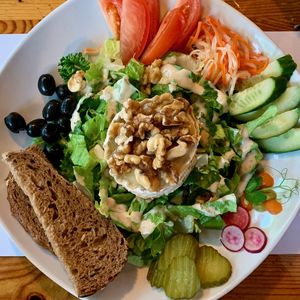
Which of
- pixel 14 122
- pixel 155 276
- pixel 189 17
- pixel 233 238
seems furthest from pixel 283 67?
pixel 14 122

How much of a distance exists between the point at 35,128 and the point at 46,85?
0.15 m

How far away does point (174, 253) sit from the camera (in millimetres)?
1838

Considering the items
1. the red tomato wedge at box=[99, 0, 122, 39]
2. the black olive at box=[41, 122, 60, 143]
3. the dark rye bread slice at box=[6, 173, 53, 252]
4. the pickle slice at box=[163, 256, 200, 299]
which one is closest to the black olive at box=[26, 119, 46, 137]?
the black olive at box=[41, 122, 60, 143]

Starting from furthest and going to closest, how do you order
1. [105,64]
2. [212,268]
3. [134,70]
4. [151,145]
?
1. [105,64]
2. [134,70]
3. [212,268]
4. [151,145]

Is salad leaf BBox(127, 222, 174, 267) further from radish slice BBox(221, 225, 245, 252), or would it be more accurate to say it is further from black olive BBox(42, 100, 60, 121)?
black olive BBox(42, 100, 60, 121)

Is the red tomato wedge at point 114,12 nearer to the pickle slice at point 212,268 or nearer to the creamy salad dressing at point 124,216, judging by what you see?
the creamy salad dressing at point 124,216

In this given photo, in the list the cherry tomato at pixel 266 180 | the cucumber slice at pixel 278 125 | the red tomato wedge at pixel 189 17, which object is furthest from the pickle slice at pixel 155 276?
the red tomato wedge at pixel 189 17

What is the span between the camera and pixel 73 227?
6.12ft

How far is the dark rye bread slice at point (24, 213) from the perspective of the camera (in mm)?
1911

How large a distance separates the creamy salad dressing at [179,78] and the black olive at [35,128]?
0.43 m

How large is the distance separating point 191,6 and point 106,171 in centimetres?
63

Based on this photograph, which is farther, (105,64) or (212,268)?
(105,64)

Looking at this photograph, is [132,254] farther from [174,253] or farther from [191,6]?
[191,6]

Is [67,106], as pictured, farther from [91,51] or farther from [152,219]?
[152,219]
